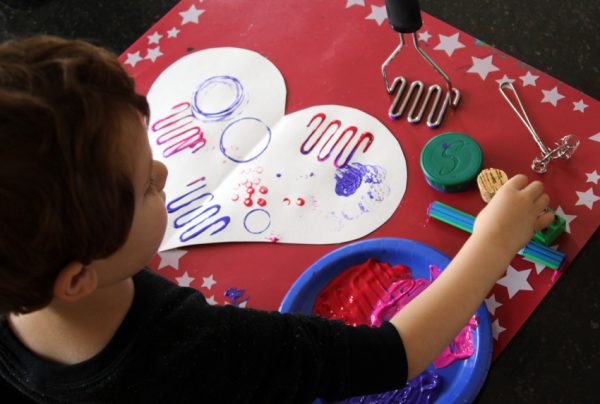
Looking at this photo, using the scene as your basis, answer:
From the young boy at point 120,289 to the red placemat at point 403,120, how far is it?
0.17 feet

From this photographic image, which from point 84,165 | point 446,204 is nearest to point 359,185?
point 446,204

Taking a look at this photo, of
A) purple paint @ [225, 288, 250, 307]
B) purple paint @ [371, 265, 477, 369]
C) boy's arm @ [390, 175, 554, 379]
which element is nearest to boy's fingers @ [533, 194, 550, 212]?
boy's arm @ [390, 175, 554, 379]

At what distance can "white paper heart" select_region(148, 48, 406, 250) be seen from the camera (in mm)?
643

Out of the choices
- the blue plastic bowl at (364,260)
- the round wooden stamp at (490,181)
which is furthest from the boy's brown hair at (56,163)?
the round wooden stamp at (490,181)

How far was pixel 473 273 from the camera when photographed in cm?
52

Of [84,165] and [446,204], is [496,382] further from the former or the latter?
[84,165]

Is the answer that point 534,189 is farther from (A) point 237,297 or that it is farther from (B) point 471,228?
(A) point 237,297

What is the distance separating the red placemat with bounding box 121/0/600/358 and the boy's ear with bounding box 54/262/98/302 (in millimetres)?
248

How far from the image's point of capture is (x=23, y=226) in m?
0.34

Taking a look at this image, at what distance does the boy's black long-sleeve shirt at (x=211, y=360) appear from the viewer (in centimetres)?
43

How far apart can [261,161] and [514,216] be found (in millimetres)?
292

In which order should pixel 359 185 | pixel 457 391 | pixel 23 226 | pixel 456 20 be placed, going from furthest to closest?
pixel 456 20
pixel 359 185
pixel 457 391
pixel 23 226

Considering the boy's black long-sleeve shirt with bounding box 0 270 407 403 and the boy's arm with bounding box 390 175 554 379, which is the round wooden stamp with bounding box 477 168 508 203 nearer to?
the boy's arm with bounding box 390 175 554 379

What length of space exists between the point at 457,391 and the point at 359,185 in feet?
0.76
